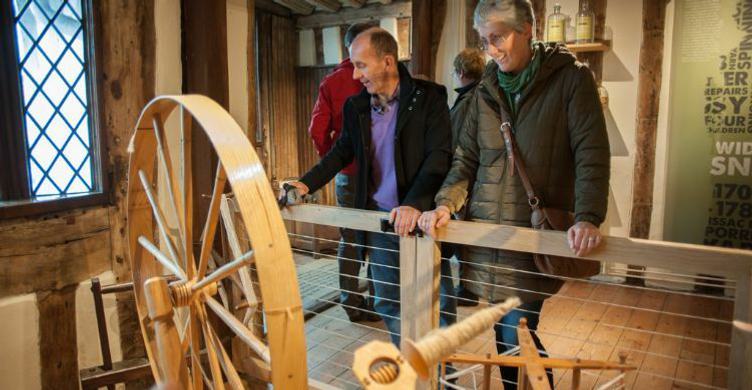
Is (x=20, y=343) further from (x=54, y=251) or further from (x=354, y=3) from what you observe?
(x=354, y=3)

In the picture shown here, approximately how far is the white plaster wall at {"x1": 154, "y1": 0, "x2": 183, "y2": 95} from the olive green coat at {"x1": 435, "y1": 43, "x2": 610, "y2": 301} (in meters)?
1.50

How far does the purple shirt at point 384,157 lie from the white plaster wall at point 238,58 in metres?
1.06

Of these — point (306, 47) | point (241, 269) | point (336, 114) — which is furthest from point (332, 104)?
point (306, 47)

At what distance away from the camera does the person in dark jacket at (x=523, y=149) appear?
1.61 meters

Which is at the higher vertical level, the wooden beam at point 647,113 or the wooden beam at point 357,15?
the wooden beam at point 357,15

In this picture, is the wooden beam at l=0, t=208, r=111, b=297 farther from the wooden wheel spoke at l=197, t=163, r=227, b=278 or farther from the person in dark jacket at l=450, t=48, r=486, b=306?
the person in dark jacket at l=450, t=48, r=486, b=306

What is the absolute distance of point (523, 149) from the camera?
1.72 meters

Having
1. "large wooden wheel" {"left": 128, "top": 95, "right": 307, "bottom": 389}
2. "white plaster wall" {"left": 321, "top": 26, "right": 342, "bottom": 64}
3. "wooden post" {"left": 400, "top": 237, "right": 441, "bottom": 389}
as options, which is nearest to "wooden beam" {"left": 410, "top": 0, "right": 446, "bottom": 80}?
"white plaster wall" {"left": 321, "top": 26, "right": 342, "bottom": 64}

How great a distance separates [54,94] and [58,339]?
3.35ft

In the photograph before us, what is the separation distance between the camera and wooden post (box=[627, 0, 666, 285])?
13.8ft

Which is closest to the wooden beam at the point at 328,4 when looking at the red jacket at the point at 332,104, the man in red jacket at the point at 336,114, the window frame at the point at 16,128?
the man in red jacket at the point at 336,114

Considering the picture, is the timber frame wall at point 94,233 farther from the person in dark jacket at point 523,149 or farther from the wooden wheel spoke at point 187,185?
the person in dark jacket at point 523,149

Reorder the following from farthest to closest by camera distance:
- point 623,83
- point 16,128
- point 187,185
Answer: point 623,83 → point 16,128 → point 187,185

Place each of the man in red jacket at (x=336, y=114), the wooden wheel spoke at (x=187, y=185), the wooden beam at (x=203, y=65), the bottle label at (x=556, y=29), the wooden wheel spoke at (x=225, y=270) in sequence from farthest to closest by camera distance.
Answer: the bottle label at (x=556, y=29)
the man in red jacket at (x=336, y=114)
the wooden beam at (x=203, y=65)
the wooden wheel spoke at (x=187, y=185)
the wooden wheel spoke at (x=225, y=270)
